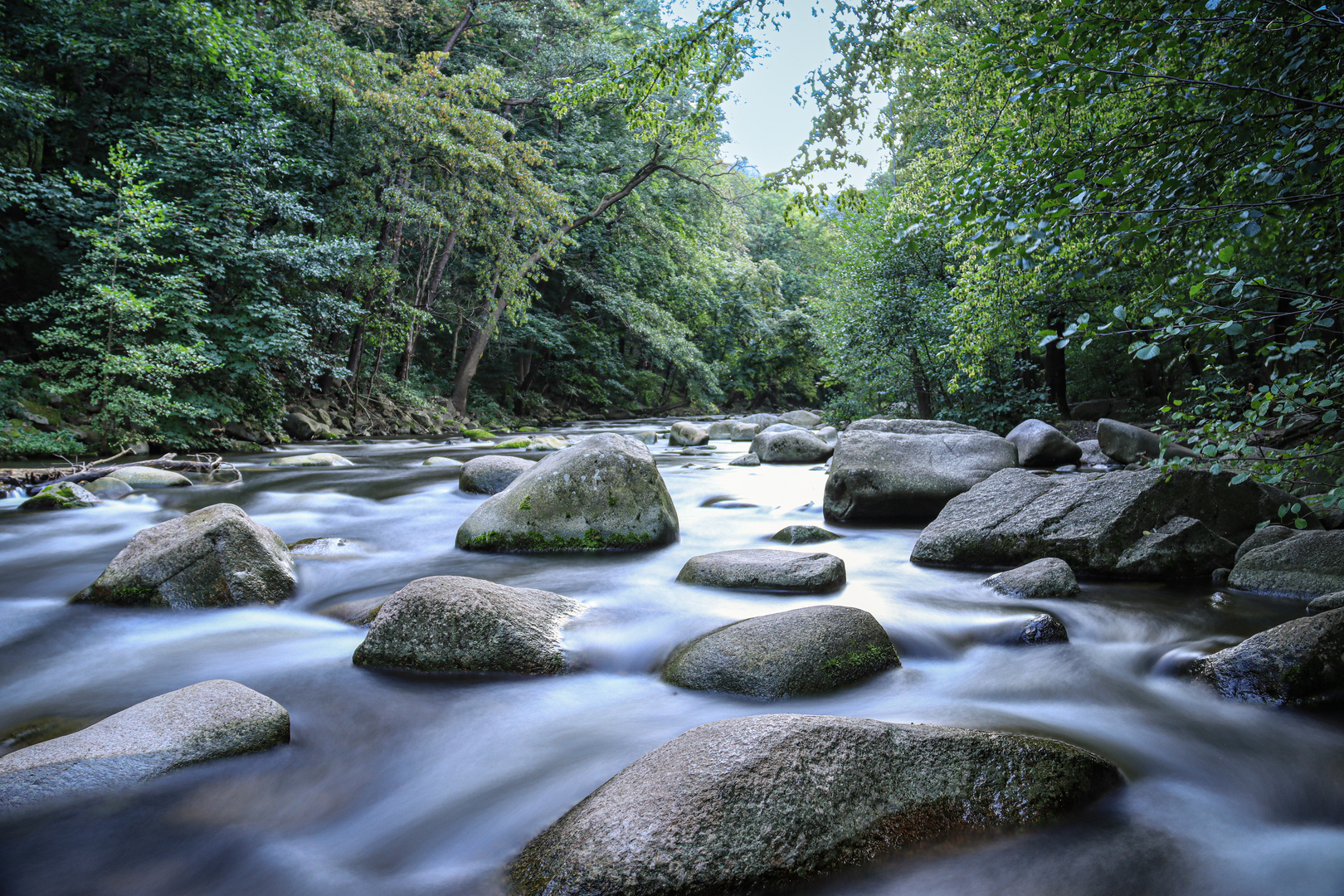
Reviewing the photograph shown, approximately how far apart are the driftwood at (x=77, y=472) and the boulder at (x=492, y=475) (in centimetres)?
367

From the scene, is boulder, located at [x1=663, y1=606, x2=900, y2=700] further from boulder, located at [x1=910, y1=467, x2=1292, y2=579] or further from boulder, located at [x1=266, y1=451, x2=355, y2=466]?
boulder, located at [x1=266, y1=451, x2=355, y2=466]

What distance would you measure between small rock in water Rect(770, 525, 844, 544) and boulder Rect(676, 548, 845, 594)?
1.22m

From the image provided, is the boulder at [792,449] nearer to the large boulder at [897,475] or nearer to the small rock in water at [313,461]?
the large boulder at [897,475]

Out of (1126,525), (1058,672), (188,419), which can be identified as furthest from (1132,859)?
(188,419)

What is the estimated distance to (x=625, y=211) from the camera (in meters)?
22.4

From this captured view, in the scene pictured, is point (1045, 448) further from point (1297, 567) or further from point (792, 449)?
point (1297, 567)

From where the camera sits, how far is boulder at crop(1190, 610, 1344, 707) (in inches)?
106

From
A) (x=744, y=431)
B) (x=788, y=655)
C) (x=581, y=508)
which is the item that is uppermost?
(x=581, y=508)

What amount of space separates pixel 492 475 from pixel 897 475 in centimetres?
482

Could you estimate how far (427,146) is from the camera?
52.5ft

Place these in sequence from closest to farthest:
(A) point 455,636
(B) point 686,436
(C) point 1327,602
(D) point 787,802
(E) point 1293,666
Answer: (D) point 787,802 → (E) point 1293,666 → (A) point 455,636 → (C) point 1327,602 → (B) point 686,436

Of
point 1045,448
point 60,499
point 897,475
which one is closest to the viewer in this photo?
point 897,475

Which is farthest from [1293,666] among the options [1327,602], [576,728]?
[576,728]

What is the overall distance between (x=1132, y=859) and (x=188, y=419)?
44.8 feet
